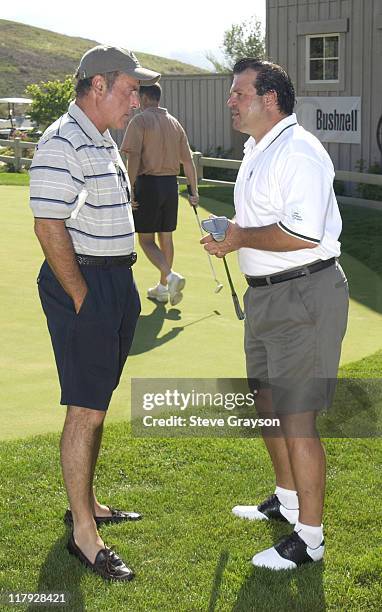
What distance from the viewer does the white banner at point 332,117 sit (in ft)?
57.2

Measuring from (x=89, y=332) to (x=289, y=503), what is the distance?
1.22 meters

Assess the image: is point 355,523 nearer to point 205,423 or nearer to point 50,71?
point 205,423

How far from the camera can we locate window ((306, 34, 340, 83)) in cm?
1762

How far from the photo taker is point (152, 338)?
764 cm

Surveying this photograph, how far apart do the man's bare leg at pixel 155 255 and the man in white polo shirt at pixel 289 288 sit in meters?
4.51

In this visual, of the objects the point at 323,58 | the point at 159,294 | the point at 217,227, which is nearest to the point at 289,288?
the point at 217,227

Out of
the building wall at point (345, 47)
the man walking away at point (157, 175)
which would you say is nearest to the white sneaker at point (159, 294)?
the man walking away at point (157, 175)

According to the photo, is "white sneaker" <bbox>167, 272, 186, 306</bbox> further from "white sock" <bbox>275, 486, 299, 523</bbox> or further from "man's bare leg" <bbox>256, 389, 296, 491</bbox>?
"white sock" <bbox>275, 486, 299, 523</bbox>

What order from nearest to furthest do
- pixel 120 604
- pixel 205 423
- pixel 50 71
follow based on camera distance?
pixel 120 604, pixel 205 423, pixel 50 71

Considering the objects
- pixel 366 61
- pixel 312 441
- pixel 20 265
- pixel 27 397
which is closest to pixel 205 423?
pixel 27 397

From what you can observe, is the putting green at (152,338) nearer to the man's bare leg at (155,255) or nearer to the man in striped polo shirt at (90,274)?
the man's bare leg at (155,255)

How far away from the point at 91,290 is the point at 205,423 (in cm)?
186

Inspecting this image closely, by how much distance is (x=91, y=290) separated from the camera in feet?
13.2

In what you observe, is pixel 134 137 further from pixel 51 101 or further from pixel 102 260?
pixel 51 101
